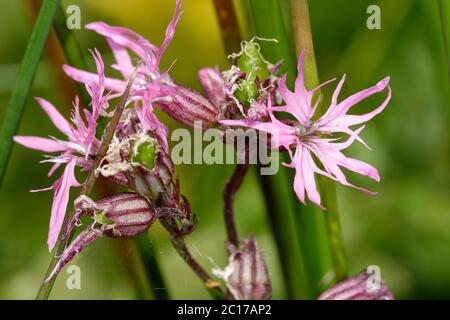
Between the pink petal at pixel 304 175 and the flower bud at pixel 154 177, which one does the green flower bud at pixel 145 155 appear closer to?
the flower bud at pixel 154 177

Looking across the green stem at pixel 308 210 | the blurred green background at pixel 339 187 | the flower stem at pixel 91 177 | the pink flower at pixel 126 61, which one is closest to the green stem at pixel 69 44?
the pink flower at pixel 126 61

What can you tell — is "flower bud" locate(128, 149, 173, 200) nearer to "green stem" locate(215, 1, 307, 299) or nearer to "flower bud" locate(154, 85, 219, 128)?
"flower bud" locate(154, 85, 219, 128)

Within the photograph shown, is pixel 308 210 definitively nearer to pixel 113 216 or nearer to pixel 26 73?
pixel 113 216

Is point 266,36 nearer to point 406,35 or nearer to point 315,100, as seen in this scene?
point 315,100

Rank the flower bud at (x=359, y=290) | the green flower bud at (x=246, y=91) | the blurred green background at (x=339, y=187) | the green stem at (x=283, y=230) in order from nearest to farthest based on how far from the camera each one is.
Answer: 1. the green flower bud at (x=246, y=91)
2. the flower bud at (x=359, y=290)
3. the green stem at (x=283, y=230)
4. the blurred green background at (x=339, y=187)

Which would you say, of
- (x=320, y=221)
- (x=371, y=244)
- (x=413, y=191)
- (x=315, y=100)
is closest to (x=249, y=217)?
(x=371, y=244)

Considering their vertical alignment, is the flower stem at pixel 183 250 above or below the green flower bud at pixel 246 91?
below
